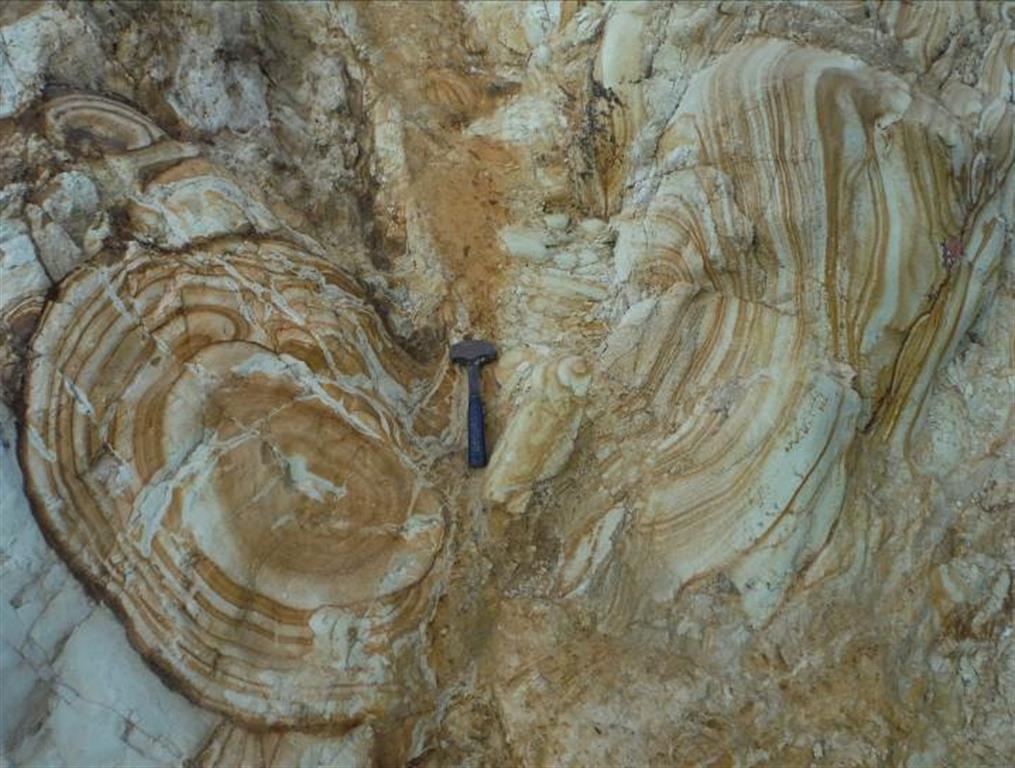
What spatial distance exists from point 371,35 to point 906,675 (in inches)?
203

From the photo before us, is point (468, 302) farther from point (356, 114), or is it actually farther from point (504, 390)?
point (356, 114)

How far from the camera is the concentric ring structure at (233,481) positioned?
346 centimetres

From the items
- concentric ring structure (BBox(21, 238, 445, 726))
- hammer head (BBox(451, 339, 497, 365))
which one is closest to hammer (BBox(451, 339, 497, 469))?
hammer head (BBox(451, 339, 497, 365))

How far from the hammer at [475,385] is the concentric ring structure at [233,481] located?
299mm

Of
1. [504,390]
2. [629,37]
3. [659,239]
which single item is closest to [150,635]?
[504,390]

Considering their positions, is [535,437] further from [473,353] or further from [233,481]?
[233,481]

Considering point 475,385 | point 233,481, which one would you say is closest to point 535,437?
point 475,385

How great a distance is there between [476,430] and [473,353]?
0.49 meters

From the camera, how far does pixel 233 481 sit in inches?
145

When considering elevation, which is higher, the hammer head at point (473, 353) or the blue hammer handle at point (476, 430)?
the hammer head at point (473, 353)

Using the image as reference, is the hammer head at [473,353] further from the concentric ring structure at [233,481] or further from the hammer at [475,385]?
the concentric ring structure at [233,481]

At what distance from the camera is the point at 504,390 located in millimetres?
4328

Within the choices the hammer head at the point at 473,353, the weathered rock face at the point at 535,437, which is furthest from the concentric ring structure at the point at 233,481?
the hammer head at the point at 473,353

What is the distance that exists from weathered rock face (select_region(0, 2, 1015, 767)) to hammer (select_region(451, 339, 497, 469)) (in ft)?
0.31
